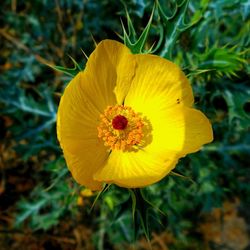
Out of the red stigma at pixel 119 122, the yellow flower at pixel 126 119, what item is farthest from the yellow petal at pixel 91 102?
the red stigma at pixel 119 122

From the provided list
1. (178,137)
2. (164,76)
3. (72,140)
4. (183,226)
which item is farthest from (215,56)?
(183,226)

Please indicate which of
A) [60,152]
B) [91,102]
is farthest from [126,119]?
[60,152]

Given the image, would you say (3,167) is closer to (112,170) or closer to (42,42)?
(42,42)

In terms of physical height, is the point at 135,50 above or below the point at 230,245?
above

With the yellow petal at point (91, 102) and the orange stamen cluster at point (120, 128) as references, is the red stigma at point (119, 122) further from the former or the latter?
the yellow petal at point (91, 102)

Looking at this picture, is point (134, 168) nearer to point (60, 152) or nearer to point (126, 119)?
point (126, 119)

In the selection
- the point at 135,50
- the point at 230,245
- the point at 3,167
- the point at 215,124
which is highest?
the point at 135,50
